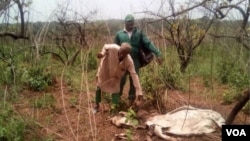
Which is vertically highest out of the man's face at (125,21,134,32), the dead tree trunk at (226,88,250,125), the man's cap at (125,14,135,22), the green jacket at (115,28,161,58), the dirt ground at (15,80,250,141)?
the man's cap at (125,14,135,22)

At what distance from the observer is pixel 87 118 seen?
5.47 metres

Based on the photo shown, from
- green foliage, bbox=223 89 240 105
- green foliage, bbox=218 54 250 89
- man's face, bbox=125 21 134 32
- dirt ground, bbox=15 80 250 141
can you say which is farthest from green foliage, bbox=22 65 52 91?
green foliage, bbox=218 54 250 89

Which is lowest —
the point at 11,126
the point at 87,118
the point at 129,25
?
the point at 87,118

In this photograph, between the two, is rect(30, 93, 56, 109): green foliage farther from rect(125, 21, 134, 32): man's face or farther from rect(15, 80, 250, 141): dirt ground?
rect(125, 21, 134, 32): man's face

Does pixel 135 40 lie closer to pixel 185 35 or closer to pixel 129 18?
pixel 129 18

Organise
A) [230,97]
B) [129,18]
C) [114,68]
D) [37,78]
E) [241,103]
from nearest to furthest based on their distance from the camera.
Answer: [241,103], [114,68], [129,18], [230,97], [37,78]

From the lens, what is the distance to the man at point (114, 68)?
210 inches

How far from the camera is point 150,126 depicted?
4.98m

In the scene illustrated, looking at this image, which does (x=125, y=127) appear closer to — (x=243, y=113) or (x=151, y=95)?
(x=151, y=95)

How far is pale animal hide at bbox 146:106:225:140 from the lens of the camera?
4762mm

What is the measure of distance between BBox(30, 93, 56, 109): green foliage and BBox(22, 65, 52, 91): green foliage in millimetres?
772

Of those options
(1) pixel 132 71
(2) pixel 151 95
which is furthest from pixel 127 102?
(1) pixel 132 71

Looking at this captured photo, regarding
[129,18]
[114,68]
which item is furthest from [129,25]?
[114,68]

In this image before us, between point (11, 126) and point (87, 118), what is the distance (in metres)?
1.16
